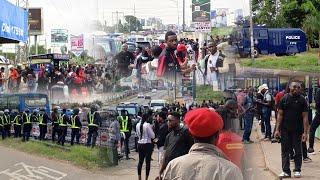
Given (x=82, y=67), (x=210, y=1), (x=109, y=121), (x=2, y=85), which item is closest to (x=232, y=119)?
(x=210, y=1)

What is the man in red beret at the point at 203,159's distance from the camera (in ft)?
11.3

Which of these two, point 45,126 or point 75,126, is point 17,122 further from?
point 75,126

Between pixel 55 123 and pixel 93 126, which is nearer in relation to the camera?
pixel 93 126

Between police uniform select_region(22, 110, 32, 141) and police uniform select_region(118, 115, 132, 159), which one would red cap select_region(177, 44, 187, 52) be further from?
police uniform select_region(22, 110, 32, 141)

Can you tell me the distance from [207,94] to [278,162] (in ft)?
11.8

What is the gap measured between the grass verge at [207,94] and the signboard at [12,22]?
939 centimetres

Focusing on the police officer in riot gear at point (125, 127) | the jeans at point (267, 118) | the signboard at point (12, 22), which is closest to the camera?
the police officer in riot gear at point (125, 127)

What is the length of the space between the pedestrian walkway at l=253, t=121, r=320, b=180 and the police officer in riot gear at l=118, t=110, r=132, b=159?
2.99 m

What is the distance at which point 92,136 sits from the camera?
16.9m

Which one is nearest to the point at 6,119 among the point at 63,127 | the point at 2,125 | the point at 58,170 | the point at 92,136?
the point at 2,125

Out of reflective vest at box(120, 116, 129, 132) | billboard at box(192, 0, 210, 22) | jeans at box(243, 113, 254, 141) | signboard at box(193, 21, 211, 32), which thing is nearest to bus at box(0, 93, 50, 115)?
reflective vest at box(120, 116, 129, 132)

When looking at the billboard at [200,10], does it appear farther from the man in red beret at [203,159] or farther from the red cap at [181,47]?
the man in red beret at [203,159]

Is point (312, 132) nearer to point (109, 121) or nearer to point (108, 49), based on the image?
point (108, 49)

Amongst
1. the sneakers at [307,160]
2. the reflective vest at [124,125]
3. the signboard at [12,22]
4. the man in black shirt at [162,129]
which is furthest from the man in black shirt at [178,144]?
the signboard at [12,22]
